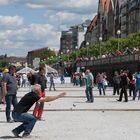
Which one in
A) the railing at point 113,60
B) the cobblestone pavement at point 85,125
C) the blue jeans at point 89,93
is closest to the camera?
the cobblestone pavement at point 85,125

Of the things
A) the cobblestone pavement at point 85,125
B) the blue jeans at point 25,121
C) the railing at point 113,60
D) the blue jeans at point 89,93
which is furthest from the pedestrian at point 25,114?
the railing at point 113,60

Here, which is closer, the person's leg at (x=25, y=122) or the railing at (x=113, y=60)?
the person's leg at (x=25, y=122)

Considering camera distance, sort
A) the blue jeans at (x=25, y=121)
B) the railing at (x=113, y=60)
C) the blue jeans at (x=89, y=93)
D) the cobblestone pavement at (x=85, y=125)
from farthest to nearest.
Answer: the railing at (x=113, y=60) < the blue jeans at (x=89, y=93) < the cobblestone pavement at (x=85, y=125) < the blue jeans at (x=25, y=121)

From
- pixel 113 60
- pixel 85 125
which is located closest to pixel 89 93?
pixel 85 125

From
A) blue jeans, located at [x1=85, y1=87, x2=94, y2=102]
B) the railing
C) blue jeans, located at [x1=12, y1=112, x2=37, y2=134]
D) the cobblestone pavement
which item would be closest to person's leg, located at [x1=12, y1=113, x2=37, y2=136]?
blue jeans, located at [x1=12, y1=112, x2=37, y2=134]

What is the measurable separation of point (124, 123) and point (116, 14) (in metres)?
150

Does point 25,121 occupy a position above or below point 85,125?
→ above

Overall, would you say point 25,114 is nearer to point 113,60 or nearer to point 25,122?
point 25,122

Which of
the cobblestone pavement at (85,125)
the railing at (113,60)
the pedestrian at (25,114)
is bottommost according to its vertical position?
the cobblestone pavement at (85,125)

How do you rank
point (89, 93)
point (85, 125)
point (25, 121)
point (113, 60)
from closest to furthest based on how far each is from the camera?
1. point (25, 121)
2. point (85, 125)
3. point (89, 93)
4. point (113, 60)

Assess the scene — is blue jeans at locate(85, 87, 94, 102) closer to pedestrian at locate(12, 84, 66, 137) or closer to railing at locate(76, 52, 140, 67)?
pedestrian at locate(12, 84, 66, 137)

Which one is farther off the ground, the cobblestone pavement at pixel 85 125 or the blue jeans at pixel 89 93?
the blue jeans at pixel 89 93

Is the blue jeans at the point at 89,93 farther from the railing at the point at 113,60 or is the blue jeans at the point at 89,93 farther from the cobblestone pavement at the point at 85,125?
the railing at the point at 113,60

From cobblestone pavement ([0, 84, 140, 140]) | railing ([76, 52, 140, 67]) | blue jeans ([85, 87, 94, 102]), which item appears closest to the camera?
cobblestone pavement ([0, 84, 140, 140])
